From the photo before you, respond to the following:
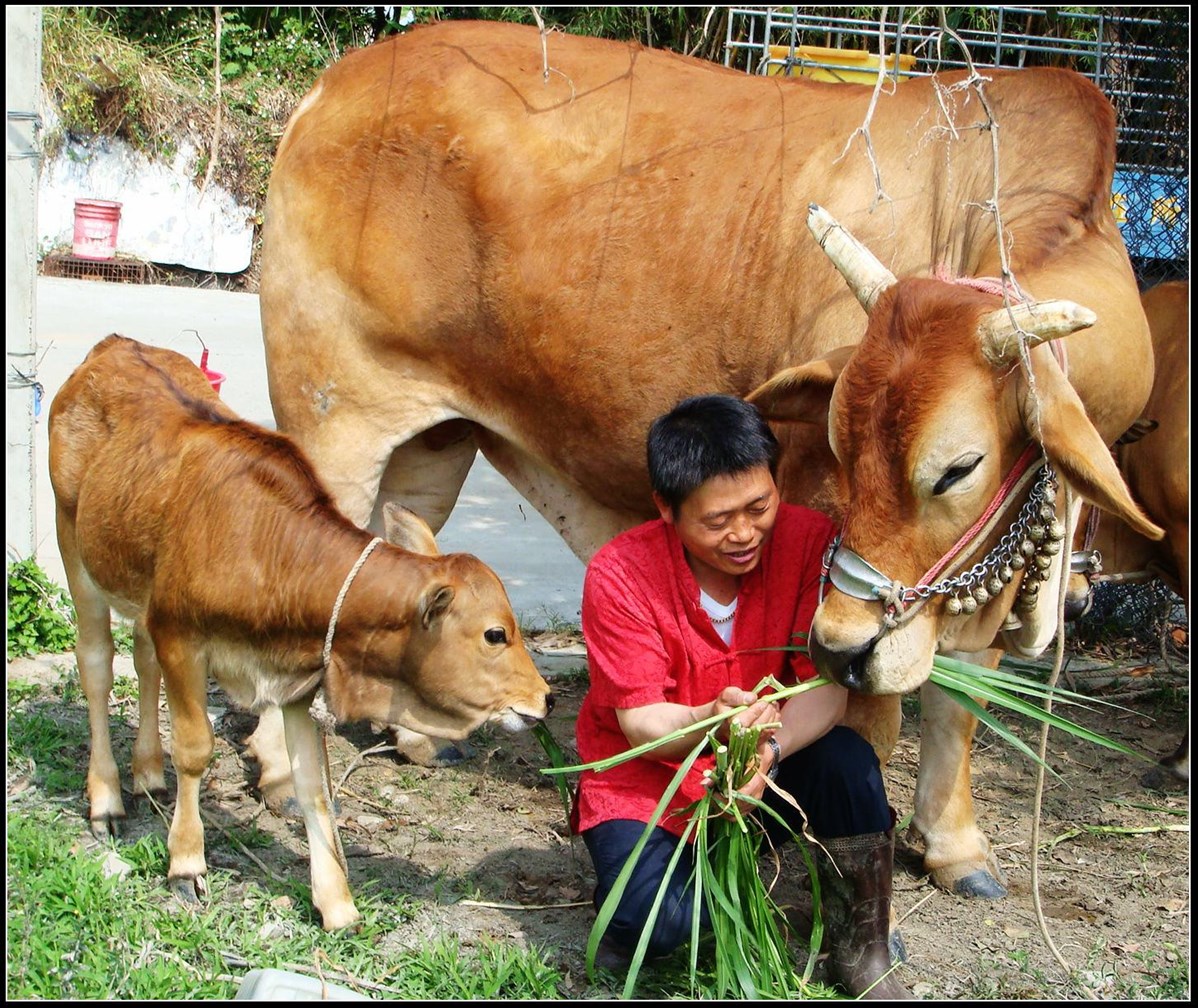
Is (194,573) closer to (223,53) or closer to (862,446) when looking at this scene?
(862,446)

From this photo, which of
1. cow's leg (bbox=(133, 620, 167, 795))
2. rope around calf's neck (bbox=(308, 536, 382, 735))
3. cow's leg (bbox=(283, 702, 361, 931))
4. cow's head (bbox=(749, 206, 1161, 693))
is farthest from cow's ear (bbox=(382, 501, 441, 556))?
cow's head (bbox=(749, 206, 1161, 693))

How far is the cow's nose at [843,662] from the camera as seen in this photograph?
10.7 feet

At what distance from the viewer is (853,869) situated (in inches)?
140

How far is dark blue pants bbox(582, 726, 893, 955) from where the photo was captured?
139 inches

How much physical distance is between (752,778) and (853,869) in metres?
0.44

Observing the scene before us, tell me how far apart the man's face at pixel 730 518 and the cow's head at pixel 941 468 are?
20 centimetres

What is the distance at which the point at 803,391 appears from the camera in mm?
3754

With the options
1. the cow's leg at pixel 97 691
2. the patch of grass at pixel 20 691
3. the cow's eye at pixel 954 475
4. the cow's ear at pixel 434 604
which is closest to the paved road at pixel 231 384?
the patch of grass at pixel 20 691

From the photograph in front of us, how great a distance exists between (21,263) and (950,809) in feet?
14.7

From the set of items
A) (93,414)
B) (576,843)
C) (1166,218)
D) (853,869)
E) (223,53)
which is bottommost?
(576,843)

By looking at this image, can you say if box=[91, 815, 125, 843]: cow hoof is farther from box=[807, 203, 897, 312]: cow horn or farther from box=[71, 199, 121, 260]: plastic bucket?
box=[71, 199, 121, 260]: plastic bucket

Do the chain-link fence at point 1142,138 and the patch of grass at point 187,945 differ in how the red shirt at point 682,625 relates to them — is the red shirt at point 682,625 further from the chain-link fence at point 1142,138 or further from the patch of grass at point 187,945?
the chain-link fence at point 1142,138

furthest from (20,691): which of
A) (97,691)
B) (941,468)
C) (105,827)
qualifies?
(941,468)

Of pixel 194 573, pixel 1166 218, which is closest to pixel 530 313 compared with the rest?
pixel 194 573
